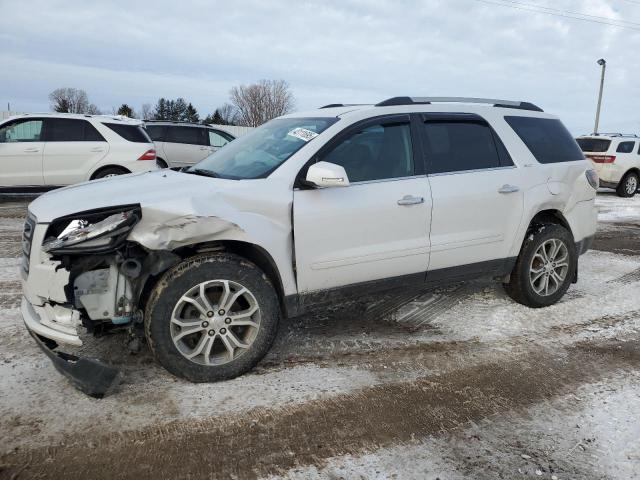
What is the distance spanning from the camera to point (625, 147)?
50.9ft

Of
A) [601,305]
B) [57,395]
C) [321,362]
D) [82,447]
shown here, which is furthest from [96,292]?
[601,305]

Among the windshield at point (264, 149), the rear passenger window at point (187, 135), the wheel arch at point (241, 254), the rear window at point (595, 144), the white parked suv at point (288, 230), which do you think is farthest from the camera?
the rear window at point (595, 144)

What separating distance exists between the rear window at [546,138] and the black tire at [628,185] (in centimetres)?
1262

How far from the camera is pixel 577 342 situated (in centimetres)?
398

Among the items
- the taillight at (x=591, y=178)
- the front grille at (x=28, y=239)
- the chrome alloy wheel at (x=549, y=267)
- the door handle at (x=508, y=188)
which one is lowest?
the chrome alloy wheel at (x=549, y=267)

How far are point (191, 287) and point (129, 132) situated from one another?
8.00 meters

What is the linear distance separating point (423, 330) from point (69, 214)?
2.75 meters

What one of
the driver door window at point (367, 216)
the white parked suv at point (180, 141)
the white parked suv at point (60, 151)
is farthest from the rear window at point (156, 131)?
the driver door window at point (367, 216)

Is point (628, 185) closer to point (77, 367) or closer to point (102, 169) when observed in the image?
point (102, 169)

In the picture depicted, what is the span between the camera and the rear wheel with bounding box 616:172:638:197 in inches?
608

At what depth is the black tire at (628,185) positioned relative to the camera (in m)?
15.4

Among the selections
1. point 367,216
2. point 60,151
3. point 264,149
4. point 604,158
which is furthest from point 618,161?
point 60,151

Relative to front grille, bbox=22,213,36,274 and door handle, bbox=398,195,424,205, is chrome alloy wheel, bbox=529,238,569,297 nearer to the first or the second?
door handle, bbox=398,195,424,205

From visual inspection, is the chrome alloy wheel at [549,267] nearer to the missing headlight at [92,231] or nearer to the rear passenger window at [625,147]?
the missing headlight at [92,231]
